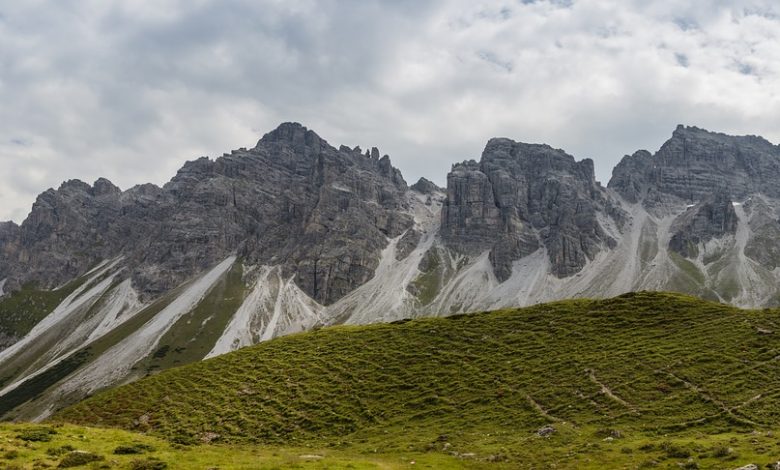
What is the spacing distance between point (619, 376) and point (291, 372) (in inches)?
1628

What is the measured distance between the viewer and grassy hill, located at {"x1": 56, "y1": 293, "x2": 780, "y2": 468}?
44125 mm

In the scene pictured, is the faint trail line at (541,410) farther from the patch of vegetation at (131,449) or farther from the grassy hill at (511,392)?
the patch of vegetation at (131,449)

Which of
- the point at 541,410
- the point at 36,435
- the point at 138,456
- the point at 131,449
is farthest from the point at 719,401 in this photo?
the point at 36,435

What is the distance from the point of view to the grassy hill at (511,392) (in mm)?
44125

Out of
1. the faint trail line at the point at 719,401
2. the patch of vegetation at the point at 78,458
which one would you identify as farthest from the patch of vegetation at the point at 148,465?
the faint trail line at the point at 719,401

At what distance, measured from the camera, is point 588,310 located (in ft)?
270

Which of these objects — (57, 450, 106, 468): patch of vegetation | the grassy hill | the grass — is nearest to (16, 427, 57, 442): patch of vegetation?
the grass

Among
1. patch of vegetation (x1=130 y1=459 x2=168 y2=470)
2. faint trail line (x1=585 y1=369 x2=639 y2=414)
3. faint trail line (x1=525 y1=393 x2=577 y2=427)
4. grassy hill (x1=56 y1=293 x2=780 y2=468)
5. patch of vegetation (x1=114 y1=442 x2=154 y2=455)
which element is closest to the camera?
patch of vegetation (x1=130 y1=459 x2=168 y2=470)

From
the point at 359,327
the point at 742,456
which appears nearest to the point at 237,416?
the point at 359,327

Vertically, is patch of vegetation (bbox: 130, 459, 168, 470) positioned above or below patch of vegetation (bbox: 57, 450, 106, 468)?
below

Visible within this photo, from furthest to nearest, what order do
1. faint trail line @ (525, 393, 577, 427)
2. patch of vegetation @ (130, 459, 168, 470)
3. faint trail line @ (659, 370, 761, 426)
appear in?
1. faint trail line @ (525, 393, 577, 427)
2. faint trail line @ (659, 370, 761, 426)
3. patch of vegetation @ (130, 459, 168, 470)

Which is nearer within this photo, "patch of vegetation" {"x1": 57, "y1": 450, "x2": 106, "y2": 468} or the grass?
"patch of vegetation" {"x1": 57, "y1": 450, "x2": 106, "y2": 468}

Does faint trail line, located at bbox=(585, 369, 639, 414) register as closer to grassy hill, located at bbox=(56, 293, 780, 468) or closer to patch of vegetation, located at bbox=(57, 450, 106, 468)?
grassy hill, located at bbox=(56, 293, 780, 468)

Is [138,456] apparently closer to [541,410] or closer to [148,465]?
[148,465]
